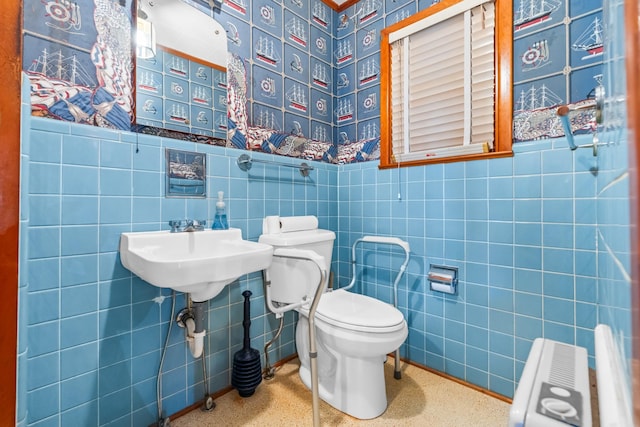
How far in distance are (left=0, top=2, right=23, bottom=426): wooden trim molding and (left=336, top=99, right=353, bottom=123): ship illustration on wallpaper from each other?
187 centimetres

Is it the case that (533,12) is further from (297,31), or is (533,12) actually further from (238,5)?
(238,5)

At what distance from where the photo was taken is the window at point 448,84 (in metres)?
1.51

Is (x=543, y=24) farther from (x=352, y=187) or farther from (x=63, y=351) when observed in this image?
(x=63, y=351)

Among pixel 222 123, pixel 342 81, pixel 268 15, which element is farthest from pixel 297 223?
pixel 268 15

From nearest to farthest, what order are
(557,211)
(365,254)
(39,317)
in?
1. (39,317)
2. (557,211)
3. (365,254)

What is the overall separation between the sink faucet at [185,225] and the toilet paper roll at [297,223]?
0.47 meters

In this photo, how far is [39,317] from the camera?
104 centimetres

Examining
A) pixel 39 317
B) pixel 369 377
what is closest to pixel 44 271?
pixel 39 317

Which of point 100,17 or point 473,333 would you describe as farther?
point 473,333

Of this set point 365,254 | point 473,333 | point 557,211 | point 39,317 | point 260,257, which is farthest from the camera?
point 365,254

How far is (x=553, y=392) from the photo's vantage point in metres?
0.59

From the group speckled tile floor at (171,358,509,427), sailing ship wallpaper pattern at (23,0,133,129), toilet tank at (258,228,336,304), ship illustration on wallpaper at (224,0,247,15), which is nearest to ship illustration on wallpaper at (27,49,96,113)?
sailing ship wallpaper pattern at (23,0,133,129)

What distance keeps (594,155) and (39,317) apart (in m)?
2.25

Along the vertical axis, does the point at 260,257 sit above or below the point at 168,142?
below
